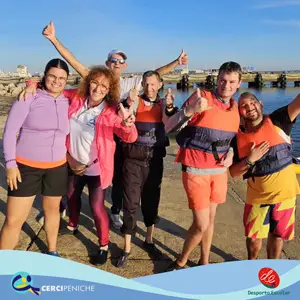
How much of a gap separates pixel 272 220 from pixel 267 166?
0.54m

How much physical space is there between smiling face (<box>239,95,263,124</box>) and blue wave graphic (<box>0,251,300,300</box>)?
4.22ft

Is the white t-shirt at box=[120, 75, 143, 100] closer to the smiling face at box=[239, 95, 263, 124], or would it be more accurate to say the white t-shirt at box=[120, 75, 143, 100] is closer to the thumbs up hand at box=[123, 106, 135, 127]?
the thumbs up hand at box=[123, 106, 135, 127]

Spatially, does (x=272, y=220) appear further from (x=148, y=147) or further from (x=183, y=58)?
→ (x=183, y=58)

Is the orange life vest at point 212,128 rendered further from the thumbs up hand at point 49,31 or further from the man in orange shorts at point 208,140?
the thumbs up hand at point 49,31

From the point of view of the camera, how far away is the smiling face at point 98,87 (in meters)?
3.07

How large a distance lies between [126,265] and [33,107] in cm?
191

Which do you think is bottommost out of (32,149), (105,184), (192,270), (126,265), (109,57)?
(126,265)

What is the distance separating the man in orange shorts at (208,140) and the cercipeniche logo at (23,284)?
1.54 metres

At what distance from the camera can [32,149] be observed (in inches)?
112

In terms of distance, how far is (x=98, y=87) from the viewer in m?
3.07

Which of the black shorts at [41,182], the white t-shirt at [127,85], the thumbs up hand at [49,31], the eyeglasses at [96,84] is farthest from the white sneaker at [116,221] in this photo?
the thumbs up hand at [49,31]

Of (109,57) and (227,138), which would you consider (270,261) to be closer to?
(227,138)

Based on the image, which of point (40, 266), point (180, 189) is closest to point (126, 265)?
point (40, 266)

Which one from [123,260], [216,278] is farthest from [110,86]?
[216,278]
